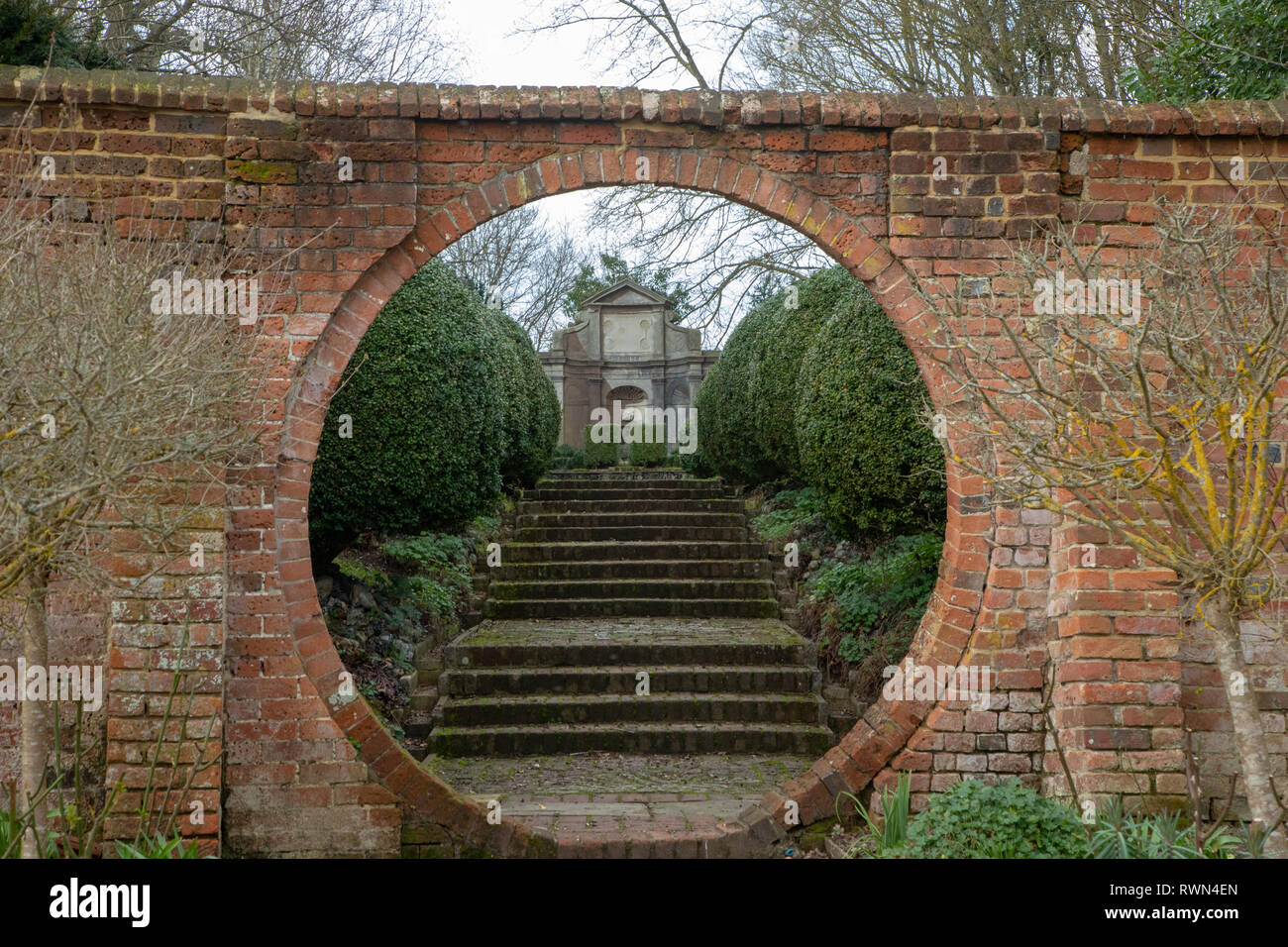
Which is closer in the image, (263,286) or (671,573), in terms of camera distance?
(263,286)

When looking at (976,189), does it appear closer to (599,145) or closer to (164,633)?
(599,145)

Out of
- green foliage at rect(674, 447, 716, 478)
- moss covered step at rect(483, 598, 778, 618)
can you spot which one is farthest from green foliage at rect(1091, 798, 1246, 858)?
green foliage at rect(674, 447, 716, 478)

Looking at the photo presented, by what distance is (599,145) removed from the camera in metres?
4.57

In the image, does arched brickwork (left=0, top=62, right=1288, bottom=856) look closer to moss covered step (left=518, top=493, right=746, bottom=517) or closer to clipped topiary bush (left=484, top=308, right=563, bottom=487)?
clipped topiary bush (left=484, top=308, right=563, bottom=487)

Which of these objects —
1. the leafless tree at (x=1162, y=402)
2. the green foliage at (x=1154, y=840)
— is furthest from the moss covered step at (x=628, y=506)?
the green foliage at (x=1154, y=840)

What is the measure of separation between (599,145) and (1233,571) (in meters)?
3.12

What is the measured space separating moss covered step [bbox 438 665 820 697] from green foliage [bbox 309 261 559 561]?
4.30ft

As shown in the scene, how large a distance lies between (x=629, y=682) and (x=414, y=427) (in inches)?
102

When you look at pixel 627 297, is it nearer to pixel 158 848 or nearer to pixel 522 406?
pixel 522 406

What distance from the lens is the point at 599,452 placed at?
2111 cm

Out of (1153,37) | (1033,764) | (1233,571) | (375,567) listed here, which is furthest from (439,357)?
(1153,37)

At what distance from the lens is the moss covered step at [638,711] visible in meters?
7.50

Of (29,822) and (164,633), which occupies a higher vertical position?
(164,633)

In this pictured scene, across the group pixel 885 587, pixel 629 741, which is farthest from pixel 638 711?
pixel 885 587
